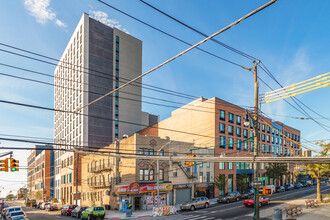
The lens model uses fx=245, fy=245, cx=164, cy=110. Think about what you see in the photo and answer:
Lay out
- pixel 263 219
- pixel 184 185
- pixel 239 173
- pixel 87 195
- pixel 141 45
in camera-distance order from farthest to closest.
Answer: pixel 141 45
pixel 239 173
pixel 87 195
pixel 184 185
pixel 263 219

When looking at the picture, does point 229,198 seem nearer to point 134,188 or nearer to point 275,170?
point 134,188

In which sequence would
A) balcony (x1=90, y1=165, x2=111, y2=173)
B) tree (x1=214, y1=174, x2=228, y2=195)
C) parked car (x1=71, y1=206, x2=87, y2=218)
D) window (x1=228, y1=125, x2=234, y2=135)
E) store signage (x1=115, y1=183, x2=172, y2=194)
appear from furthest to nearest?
window (x1=228, y1=125, x2=234, y2=135)
tree (x1=214, y1=174, x2=228, y2=195)
balcony (x1=90, y1=165, x2=111, y2=173)
store signage (x1=115, y1=183, x2=172, y2=194)
parked car (x1=71, y1=206, x2=87, y2=218)

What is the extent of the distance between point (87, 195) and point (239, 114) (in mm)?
36956

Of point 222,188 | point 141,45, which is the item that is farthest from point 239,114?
point 141,45

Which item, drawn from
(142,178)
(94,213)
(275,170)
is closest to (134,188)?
(142,178)

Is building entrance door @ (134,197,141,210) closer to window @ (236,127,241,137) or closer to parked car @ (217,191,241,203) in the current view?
parked car @ (217,191,241,203)

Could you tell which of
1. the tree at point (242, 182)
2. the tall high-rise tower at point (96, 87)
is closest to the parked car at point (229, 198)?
the tree at point (242, 182)

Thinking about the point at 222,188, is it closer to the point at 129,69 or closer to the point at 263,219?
the point at 263,219

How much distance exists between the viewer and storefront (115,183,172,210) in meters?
33.4

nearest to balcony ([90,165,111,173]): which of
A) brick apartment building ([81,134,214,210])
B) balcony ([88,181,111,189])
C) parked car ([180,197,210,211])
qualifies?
brick apartment building ([81,134,214,210])

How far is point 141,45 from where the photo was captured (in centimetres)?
9300

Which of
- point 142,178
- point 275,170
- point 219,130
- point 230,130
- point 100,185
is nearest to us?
point 142,178

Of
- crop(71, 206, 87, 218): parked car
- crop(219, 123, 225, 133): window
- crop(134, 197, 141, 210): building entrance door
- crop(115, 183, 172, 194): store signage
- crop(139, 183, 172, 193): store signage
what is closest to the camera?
crop(71, 206, 87, 218): parked car

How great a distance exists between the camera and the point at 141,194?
115ft
